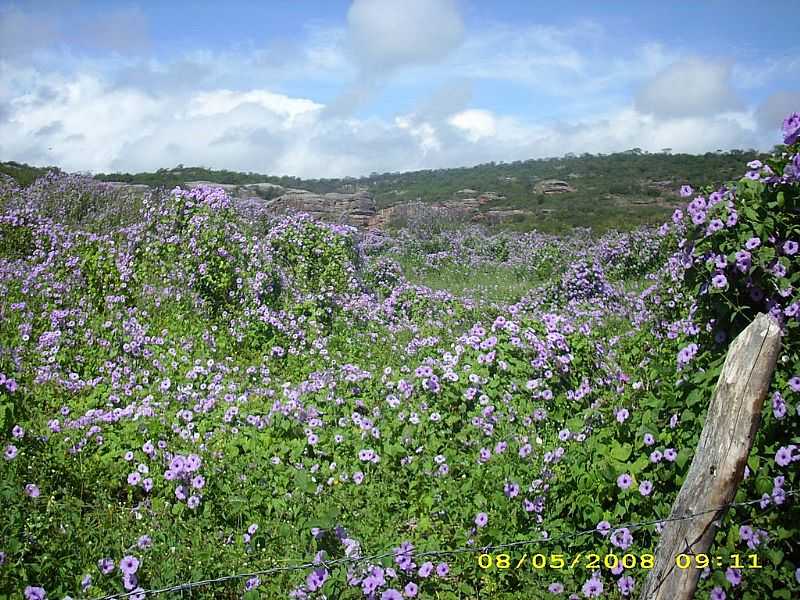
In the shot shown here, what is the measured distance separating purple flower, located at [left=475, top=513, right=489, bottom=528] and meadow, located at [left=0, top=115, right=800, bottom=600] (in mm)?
35

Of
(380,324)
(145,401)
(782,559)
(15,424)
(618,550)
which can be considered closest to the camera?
(782,559)

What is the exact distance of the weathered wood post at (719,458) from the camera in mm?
2453

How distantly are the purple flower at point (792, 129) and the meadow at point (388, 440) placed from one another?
2 centimetres

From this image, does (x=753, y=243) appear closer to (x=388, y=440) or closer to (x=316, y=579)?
(x=388, y=440)

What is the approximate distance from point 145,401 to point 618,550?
143 inches

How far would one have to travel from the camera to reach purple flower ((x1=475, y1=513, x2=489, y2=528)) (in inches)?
138

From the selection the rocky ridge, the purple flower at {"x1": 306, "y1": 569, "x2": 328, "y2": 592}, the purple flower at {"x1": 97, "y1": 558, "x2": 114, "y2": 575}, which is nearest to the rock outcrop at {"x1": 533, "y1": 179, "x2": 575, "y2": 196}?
the rocky ridge

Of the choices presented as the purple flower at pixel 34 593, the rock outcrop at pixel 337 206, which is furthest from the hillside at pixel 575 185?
the purple flower at pixel 34 593

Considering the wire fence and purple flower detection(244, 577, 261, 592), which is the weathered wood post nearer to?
the wire fence

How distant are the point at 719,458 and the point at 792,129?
7.30 ft

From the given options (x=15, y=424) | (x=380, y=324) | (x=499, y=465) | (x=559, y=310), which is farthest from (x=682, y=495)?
(x=559, y=310)

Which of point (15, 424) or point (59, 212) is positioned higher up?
point (59, 212)

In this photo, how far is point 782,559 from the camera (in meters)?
2.97

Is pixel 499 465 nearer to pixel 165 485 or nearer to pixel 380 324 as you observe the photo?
pixel 165 485
